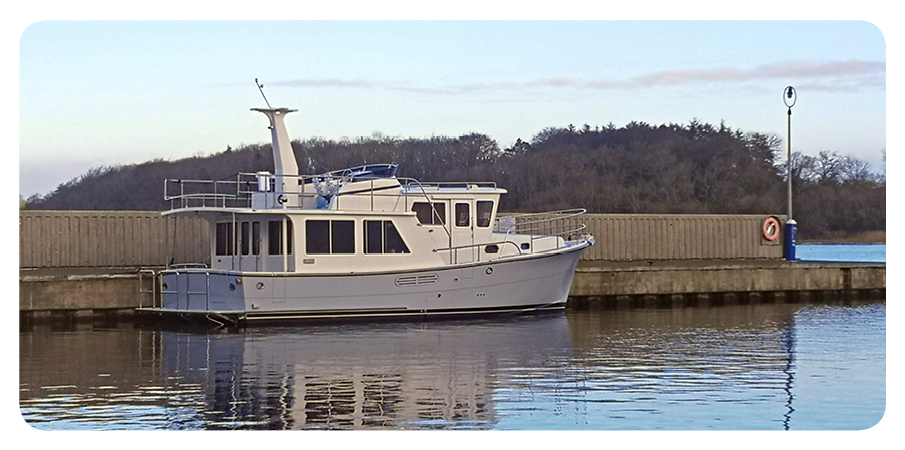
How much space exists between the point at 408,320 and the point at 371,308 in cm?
75

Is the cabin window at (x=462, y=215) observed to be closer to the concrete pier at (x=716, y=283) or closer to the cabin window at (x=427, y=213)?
the cabin window at (x=427, y=213)

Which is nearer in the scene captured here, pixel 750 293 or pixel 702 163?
pixel 750 293

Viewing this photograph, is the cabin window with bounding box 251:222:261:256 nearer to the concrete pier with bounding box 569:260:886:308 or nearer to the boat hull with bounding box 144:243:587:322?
the boat hull with bounding box 144:243:587:322

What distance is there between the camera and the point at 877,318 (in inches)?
860

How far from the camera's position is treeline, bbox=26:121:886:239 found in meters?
39.4

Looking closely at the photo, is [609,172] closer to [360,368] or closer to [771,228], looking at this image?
[771,228]

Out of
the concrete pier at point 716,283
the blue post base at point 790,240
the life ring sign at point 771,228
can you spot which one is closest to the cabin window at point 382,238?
the concrete pier at point 716,283

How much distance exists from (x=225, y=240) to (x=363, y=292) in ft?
9.63

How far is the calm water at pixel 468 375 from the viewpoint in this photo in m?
11.8

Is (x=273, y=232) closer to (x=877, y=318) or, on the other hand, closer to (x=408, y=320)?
(x=408, y=320)

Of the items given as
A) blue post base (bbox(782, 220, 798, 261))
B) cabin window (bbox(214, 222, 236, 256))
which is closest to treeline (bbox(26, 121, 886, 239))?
blue post base (bbox(782, 220, 798, 261))

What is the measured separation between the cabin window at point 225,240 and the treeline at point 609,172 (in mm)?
18136

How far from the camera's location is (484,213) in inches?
838

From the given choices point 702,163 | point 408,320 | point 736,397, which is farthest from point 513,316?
point 702,163
